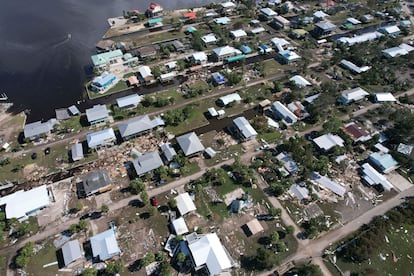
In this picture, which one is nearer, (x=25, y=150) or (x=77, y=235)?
(x=77, y=235)

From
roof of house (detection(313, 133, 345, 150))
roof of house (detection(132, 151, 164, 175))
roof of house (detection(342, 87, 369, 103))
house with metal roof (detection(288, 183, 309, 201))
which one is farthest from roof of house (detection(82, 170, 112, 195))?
roof of house (detection(342, 87, 369, 103))

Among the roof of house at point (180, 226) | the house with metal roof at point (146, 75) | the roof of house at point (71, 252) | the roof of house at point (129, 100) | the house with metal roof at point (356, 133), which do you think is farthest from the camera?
the house with metal roof at point (146, 75)

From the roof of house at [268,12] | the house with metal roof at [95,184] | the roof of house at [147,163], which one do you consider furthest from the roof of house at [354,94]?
the house with metal roof at [95,184]

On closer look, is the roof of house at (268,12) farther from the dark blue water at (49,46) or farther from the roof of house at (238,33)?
the dark blue water at (49,46)

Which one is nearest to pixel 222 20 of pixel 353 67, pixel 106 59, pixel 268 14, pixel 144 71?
pixel 268 14

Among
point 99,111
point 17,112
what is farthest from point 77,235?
point 17,112

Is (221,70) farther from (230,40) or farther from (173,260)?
(173,260)
